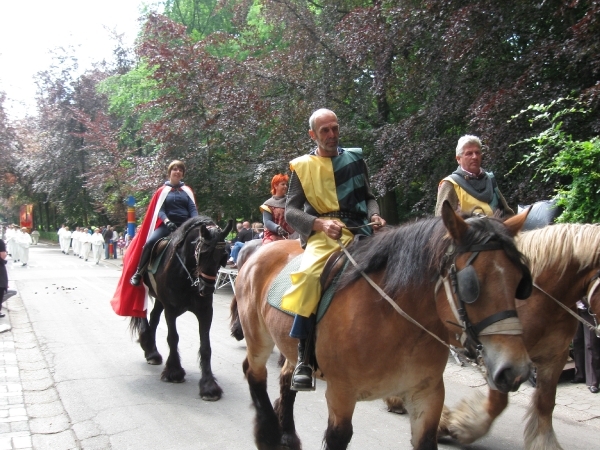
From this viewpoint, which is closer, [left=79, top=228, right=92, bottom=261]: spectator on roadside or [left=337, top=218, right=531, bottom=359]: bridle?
[left=337, top=218, right=531, bottom=359]: bridle

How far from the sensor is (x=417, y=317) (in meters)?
3.05

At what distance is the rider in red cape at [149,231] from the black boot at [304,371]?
14.0 ft

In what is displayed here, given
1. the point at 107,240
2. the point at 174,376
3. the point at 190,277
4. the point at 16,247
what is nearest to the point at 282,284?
the point at 190,277

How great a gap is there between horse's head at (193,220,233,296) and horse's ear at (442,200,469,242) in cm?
412

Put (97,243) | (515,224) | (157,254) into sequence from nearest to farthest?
(515,224)
(157,254)
(97,243)

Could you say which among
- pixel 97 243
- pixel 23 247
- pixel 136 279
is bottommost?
pixel 23 247

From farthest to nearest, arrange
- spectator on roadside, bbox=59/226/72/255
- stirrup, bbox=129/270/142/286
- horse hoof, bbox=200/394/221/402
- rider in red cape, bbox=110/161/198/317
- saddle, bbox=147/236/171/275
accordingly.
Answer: spectator on roadside, bbox=59/226/72/255, rider in red cape, bbox=110/161/198/317, stirrup, bbox=129/270/142/286, saddle, bbox=147/236/171/275, horse hoof, bbox=200/394/221/402

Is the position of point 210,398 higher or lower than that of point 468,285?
lower

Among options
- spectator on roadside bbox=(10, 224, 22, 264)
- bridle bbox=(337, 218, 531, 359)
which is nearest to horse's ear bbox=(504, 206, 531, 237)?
bridle bbox=(337, 218, 531, 359)

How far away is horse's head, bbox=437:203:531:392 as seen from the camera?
246cm

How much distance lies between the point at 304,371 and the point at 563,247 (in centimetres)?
201

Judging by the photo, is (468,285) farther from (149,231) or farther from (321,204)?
(149,231)

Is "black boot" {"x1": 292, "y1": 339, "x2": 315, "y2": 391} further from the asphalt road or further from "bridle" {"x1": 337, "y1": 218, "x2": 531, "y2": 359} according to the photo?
the asphalt road

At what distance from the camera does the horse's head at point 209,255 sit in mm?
6426
